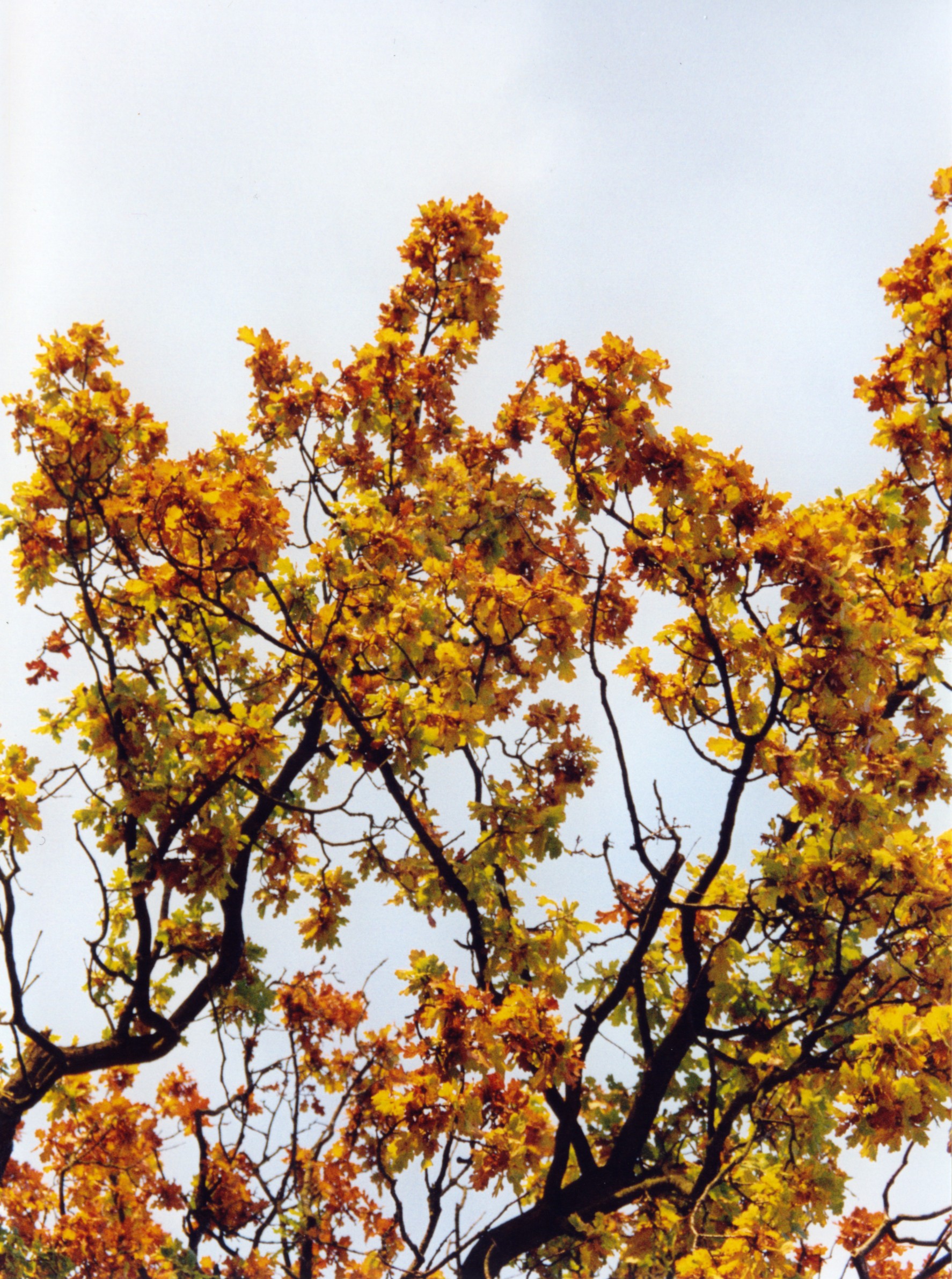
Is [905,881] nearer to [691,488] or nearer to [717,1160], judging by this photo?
[717,1160]

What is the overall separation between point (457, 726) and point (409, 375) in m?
3.38

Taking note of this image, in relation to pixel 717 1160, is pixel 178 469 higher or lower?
higher

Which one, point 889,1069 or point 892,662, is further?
point 892,662

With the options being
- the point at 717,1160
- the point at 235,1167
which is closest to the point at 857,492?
the point at 717,1160

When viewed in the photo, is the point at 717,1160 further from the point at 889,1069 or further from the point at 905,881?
the point at 905,881

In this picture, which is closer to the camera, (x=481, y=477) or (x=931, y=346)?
(x=931, y=346)

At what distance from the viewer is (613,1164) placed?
571 cm

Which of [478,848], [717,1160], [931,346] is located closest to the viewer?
[717,1160]

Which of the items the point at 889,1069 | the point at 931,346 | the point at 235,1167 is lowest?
the point at 889,1069

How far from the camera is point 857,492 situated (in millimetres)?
→ 7047

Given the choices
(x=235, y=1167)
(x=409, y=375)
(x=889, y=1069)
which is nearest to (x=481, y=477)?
(x=409, y=375)

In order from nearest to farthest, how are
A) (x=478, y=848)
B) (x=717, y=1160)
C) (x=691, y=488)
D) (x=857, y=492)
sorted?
(x=691, y=488)
(x=717, y=1160)
(x=478, y=848)
(x=857, y=492)

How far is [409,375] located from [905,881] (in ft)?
16.8

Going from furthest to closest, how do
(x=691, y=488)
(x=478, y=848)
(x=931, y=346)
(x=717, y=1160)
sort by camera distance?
(x=931, y=346)
(x=478, y=848)
(x=717, y=1160)
(x=691, y=488)
